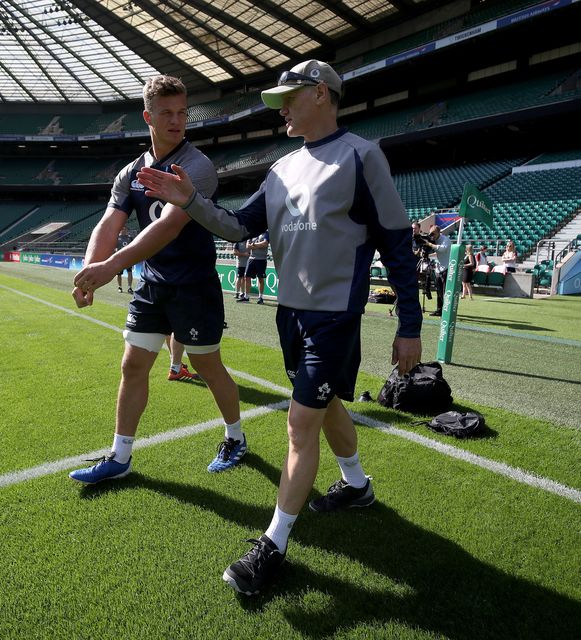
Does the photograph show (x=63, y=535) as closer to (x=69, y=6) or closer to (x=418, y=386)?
(x=418, y=386)

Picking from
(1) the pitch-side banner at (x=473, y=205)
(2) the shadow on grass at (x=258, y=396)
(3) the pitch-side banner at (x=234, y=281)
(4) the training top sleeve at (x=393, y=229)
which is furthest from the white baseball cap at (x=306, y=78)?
(3) the pitch-side banner at (x=234, y=281)

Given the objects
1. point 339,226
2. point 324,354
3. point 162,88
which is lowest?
point 324,354

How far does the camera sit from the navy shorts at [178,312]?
2576 millimetres

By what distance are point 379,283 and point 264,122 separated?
31.6 meters

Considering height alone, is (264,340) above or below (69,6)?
below

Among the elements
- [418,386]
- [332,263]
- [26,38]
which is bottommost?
[418,386]

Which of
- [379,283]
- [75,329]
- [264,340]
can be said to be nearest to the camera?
[264,340]

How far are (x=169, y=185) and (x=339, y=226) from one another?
0.73 meters

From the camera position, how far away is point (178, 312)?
2.58 metres

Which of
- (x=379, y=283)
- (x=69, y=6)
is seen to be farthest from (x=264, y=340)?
(x=69, y=6)

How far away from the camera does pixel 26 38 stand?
127 ft

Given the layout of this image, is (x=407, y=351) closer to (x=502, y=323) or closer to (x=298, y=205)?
(x=298, y=205)

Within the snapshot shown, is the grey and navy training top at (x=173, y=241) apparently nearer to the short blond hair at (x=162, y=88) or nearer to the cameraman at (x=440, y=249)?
the short blond hair at (x=162, y=88)

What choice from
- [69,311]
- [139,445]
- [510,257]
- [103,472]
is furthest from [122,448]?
[510,257]
